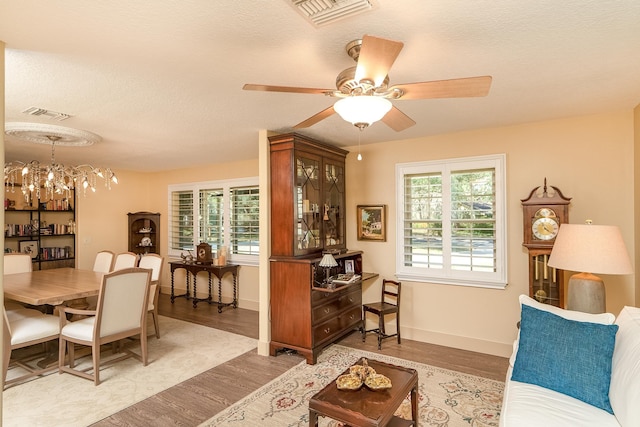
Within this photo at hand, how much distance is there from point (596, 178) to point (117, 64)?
416 cm

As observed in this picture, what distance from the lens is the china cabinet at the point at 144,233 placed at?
22.7 feet

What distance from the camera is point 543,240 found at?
3309 millimetres

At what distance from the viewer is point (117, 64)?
85.5 inches

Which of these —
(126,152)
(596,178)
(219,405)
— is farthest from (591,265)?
(126,152)

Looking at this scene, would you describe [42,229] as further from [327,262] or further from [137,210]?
[327,262]

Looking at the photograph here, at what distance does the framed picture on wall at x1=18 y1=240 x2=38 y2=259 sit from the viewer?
5.79 metres

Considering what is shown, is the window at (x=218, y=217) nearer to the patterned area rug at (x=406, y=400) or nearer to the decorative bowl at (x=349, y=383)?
the patterned area rug at (x=406, y=400)

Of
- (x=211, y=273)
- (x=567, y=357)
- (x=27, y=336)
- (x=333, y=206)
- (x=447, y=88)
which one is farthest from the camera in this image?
(x=211, y=273)

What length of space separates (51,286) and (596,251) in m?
5.10

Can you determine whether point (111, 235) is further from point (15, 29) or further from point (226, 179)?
point (15, 29)

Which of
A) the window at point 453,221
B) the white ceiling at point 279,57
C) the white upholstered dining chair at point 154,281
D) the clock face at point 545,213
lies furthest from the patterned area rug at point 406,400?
the white ceiling at point 279,57

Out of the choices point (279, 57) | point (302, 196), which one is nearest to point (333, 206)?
point (302, 196)

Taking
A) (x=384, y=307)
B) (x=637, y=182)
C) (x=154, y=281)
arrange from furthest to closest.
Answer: (x=154, y=281), (x=384, y=307), (x=637, y=182)

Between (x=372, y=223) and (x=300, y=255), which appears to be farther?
(x=372, y=223)
